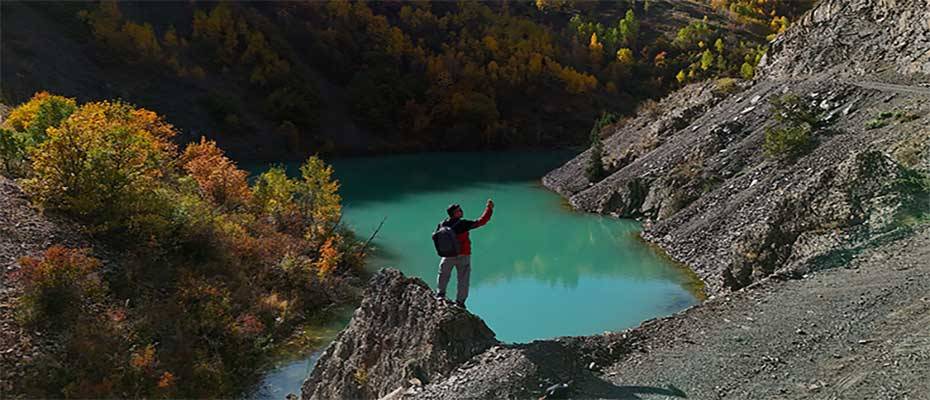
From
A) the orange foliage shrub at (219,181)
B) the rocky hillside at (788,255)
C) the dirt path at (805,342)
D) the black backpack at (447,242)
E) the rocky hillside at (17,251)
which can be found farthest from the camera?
the orange foliage shrub at (219,181)

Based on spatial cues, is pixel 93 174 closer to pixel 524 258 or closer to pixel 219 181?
pixel 219 181

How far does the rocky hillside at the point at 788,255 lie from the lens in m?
10.2

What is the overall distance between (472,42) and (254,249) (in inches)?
2872

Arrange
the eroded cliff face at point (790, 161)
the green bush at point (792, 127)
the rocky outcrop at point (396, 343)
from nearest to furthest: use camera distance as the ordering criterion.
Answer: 1. the rocky outcrop at point (396, 343)
2. the eroded cliff face at point (790, 161)
3. the green bush at point (792, 127)

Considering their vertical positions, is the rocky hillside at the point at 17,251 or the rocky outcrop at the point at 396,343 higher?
the rocky hillside at the point at 17,251

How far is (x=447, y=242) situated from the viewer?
40.1 ft

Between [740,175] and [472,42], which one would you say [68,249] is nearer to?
[740,175]

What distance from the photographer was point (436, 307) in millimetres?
11500

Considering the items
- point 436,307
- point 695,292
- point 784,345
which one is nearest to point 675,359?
point 784,345

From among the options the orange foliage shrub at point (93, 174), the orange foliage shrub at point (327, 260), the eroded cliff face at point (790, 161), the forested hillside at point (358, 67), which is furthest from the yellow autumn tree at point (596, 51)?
the orange foliage shrub at point (93, 174)

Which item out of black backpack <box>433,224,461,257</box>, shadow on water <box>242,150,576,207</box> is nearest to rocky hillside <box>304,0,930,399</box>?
black backpack <box>433,224,461,257</box>

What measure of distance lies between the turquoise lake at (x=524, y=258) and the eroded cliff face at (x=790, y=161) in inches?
63.7

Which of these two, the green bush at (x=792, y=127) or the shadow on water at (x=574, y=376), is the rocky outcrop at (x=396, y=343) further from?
the green bush at (x=792, y=127)

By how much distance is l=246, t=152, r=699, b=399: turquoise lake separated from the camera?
2333 centimetres
